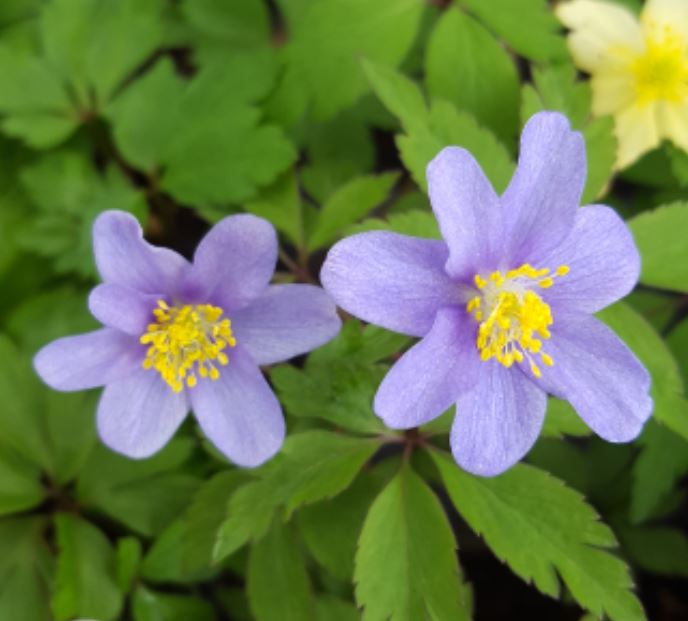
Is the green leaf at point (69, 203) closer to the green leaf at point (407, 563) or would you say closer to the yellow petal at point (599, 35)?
the green leaf at point (407, 563)

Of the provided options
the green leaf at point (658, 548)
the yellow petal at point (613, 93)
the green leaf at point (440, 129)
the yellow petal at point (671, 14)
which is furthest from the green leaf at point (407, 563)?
the yellow petal at point (671, 14)

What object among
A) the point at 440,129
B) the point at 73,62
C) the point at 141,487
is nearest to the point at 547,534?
the point at 440,129

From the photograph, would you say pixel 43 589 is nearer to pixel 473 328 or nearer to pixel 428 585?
pixel 428 585

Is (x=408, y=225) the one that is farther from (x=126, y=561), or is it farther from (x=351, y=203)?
(x=126, y=561)

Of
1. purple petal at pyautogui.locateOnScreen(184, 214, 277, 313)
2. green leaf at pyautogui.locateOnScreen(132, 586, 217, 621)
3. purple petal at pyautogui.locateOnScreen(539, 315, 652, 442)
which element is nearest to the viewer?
purple petal at pyautogui.locateOnScreen(539, 315, 652, 442)

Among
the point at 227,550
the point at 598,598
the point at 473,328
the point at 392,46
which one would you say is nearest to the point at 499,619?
the point at 598,598

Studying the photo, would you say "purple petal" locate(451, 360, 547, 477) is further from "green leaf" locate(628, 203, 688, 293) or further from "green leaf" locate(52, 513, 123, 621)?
"green leaf" locate(52, 513, 123, 621)

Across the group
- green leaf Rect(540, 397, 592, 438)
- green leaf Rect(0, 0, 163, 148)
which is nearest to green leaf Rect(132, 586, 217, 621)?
green leaf Rect(540, 397, 592, 438)
